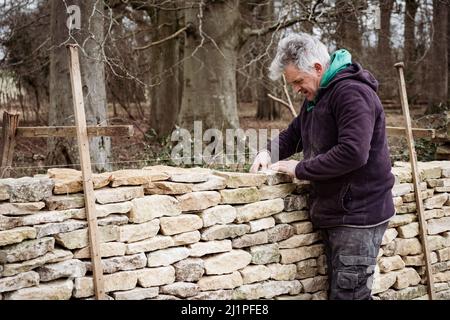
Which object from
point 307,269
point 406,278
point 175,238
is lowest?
point 406,278

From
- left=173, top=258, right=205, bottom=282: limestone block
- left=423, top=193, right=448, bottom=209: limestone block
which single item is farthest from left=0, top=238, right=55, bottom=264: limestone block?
left=423, top=193, right=448, bottom=209: limestone block

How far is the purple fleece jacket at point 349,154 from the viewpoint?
2.94 metres

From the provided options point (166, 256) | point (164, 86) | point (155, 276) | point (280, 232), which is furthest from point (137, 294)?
Answer: point (164, 86)

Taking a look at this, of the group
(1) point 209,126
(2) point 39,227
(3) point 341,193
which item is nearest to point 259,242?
(3) point 341,193

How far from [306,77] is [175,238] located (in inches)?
49.7

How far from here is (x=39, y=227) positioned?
2830mm

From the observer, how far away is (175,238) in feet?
10.7

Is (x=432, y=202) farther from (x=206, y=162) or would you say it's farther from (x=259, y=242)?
(x=206, y=162)

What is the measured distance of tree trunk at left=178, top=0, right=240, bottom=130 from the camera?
8164 millimetres

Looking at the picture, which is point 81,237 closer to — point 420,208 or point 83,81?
point 420,208

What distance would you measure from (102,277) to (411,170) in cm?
260

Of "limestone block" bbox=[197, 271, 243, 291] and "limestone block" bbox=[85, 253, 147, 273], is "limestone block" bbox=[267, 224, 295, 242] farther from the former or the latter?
"limestone block" bbox=[85, 253, 147, 273]

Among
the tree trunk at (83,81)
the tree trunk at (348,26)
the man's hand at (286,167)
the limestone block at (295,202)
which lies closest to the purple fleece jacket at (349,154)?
the man's hand at (286,167)

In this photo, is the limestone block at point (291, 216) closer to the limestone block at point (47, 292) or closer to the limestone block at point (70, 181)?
the limestone block at point (70, 181)
